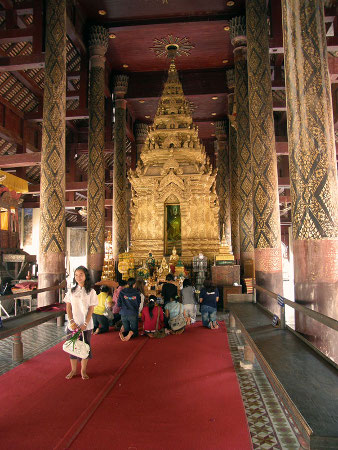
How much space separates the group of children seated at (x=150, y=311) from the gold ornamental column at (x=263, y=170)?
1.18m

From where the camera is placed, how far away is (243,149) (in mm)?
11391

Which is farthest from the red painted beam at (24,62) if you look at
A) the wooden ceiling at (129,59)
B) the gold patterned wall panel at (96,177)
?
the gold patterned wall panel at (96,177)

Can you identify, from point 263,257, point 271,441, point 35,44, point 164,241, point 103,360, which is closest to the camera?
point 271,441

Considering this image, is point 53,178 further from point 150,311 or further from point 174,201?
point 174,201

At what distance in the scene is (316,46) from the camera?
423 centimetres

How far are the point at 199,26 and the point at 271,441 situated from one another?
12.9m

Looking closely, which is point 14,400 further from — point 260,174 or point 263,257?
point 260,174

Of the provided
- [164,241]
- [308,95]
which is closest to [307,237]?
[308,95]

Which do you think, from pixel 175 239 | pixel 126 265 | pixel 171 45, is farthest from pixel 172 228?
pixel 171 45

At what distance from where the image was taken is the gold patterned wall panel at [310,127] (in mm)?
3979

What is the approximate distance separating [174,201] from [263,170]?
4676 mm

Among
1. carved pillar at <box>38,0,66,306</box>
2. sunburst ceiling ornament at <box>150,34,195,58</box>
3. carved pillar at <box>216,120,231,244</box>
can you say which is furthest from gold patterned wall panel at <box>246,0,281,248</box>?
carved pillar at <box>216,120,231,244</box>

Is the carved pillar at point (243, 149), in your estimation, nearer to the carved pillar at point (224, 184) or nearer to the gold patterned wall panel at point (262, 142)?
the gold patterned wall panel at point (262, 142)

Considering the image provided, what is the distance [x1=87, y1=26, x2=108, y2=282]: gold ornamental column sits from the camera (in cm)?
1144
